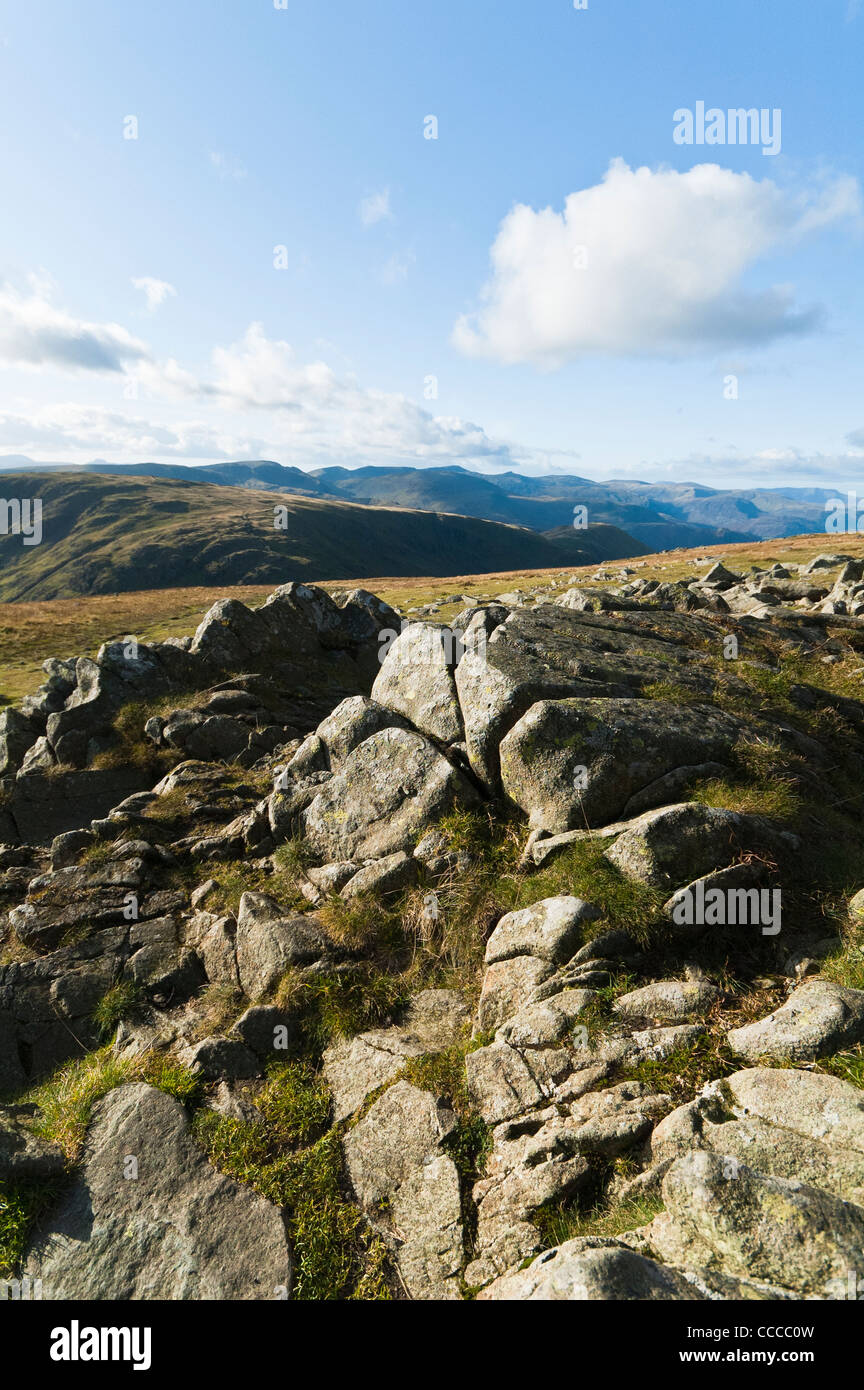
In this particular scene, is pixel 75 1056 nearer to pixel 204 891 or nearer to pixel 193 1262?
pixel 204 891

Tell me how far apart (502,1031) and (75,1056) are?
6.88 m

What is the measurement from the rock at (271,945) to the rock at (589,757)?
4210 millimetres

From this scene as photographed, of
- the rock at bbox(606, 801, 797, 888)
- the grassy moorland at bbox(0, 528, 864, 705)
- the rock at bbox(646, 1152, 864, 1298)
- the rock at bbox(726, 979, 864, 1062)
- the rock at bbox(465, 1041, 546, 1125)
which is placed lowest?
the rock at bbox(465, 1041, 546, 1125)

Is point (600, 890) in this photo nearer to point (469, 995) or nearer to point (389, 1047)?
point (469, 995)

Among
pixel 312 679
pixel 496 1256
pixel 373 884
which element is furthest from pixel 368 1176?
pixel 312 679

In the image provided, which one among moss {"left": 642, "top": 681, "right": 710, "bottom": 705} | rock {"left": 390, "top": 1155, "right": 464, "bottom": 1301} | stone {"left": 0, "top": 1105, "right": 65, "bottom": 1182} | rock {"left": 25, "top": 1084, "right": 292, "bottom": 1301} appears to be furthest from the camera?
moss {"left": 642, "top": 681, "right": 710, "bottom": 705}

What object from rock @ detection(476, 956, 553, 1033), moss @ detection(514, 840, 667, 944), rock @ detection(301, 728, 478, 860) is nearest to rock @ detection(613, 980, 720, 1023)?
moss @ detection(514, 840, 667, 944)

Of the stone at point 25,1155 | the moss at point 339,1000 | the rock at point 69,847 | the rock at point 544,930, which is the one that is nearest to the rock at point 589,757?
the rock at point 544,930

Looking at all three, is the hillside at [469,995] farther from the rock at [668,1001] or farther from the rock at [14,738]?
the rock at [14,738]

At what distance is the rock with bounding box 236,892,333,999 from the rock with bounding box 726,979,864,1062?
6253 millimetres

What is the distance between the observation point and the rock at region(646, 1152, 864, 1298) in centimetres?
537

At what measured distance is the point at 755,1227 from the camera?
5641 mm

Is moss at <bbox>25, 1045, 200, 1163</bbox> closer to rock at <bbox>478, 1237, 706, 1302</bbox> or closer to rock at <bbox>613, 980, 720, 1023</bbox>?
rock at <bbox>478, 1237, 706, 1302</bbox>

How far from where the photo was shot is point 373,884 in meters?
11.5
